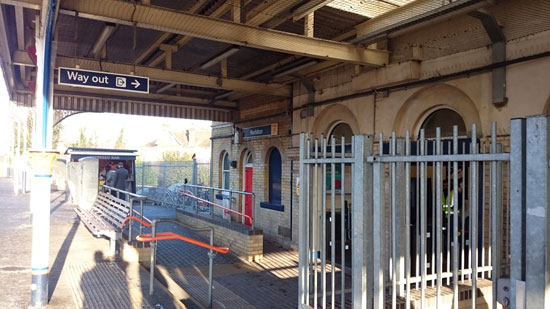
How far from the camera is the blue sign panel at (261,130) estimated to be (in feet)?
41.9

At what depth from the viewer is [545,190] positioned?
85.7 inches

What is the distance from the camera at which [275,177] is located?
43.7 ft

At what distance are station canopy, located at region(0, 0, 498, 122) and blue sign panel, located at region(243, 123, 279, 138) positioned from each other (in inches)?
34.8

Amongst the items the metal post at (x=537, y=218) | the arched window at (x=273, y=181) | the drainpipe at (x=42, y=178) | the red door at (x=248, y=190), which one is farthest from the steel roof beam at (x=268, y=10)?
the red door at (x=248, y=190)

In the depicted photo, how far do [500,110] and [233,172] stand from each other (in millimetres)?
10140

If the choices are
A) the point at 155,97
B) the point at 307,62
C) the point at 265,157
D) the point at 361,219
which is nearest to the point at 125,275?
the point at 361,219

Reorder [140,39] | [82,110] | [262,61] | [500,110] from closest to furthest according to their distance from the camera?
[500,110] < [140,39] < [262,61] < [82,110]

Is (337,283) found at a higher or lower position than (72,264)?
lower

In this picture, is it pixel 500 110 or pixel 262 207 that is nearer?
pixel 500 110

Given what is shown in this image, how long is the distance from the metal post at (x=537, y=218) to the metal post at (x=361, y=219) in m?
1.20

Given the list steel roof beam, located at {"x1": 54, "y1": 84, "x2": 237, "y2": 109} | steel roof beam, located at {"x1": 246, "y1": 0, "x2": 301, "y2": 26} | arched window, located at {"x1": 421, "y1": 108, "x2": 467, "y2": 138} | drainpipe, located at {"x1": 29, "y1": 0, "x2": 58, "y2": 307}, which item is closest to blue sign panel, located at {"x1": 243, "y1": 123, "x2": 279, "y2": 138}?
steel roof beam, located at {"x1": 54, "y1": 84, "x2": 237, "y2": 109}

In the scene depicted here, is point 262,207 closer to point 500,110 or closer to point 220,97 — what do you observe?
point 220,97

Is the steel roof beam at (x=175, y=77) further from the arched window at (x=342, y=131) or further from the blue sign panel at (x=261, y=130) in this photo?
the arched window at (x=342, y=131)

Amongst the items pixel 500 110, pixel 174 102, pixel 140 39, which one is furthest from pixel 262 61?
pixel 500 110
